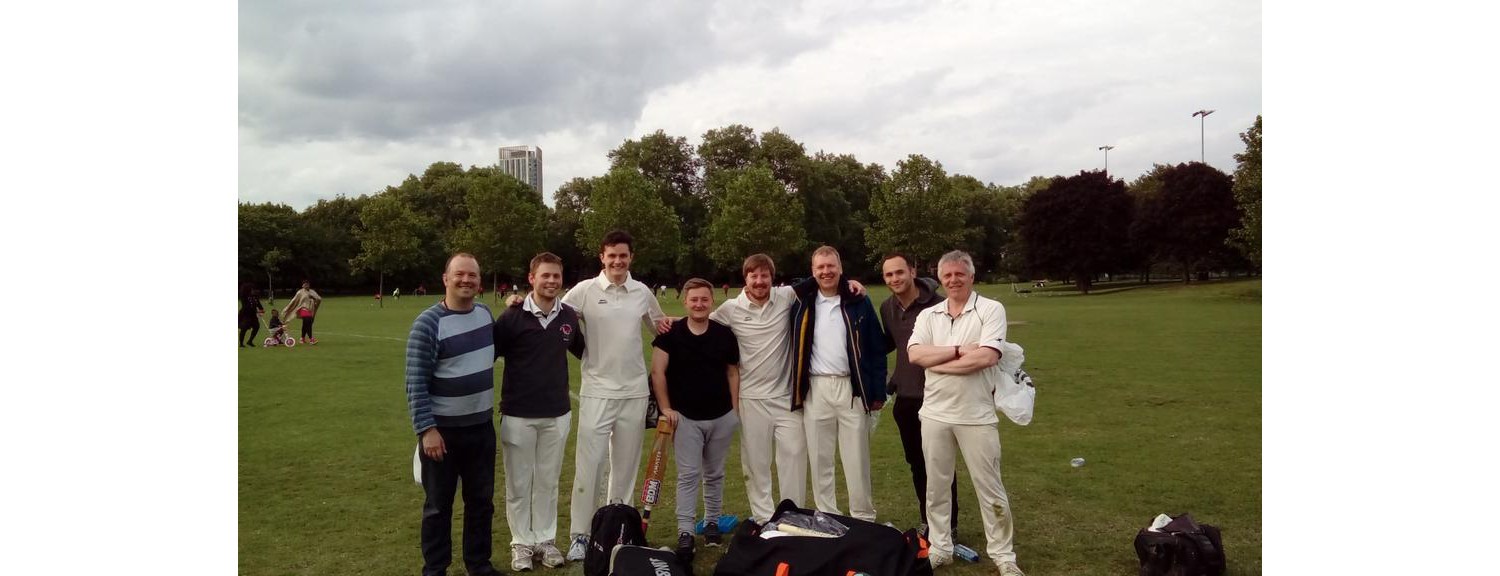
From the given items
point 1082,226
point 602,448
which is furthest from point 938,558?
point 1082,226

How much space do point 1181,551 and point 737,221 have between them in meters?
53.7

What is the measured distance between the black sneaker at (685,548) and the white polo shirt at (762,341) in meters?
1.00

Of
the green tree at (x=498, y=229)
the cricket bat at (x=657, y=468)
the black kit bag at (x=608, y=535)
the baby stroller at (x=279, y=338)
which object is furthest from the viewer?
the green tree at (x=498, y=229)

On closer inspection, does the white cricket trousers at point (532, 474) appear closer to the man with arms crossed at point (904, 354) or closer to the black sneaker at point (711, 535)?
the black sneaker at point (711, 535)

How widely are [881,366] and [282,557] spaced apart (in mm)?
4172

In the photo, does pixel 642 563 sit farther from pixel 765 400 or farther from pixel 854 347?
pixel 854 347

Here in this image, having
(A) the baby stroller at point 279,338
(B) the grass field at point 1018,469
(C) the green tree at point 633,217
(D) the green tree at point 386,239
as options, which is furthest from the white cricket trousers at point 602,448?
(D) the green tree at point 386,239

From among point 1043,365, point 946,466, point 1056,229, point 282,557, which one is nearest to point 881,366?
point 946,466

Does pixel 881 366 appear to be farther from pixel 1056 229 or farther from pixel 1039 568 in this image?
pixel 1056 229

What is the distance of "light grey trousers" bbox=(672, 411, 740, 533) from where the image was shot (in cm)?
556

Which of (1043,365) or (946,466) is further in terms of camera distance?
(1043,365)

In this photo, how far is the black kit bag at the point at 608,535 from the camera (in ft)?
16.1

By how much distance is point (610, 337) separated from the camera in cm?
551

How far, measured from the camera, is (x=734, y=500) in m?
6.70
